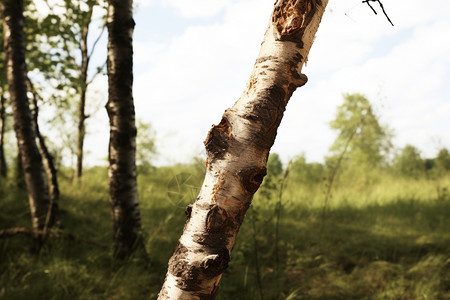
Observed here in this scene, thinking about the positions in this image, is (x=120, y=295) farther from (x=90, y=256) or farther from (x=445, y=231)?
(x=445, y=231)

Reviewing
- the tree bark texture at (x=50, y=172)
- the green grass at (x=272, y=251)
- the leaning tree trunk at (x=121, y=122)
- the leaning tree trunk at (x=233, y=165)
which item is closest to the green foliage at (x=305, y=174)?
the green grass at (x=272, y=251)

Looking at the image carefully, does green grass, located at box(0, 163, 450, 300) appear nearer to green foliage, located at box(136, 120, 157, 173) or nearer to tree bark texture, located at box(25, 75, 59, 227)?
tree bark texture, located at box(25, 75, 59, 227)

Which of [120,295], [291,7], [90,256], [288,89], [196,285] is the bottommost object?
[120,295]

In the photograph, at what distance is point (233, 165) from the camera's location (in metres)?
1.70

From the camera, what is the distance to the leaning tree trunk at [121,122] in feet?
15.3

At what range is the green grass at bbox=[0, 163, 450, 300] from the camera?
425 centimetres

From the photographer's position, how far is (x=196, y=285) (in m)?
1.71

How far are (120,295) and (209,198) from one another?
9.56ft

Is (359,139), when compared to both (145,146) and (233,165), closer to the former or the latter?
(145,146)

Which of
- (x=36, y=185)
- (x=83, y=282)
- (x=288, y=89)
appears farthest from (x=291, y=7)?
(x=36, y=185)

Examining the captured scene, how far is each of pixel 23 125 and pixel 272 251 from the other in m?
4.11

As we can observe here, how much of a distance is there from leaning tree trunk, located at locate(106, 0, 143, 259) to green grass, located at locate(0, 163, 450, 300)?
1.05ft

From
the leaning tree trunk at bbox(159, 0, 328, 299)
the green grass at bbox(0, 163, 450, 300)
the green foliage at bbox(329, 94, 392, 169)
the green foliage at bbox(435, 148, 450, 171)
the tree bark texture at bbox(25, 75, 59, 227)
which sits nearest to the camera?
the leaning tree trunk at bbox(159, 0, 328, 299)

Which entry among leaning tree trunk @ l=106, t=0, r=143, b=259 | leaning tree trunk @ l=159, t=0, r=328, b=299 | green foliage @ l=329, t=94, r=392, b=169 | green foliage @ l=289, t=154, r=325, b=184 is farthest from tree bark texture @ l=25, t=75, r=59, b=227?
green foliage @ l=329, t=94, r=392, b=169
